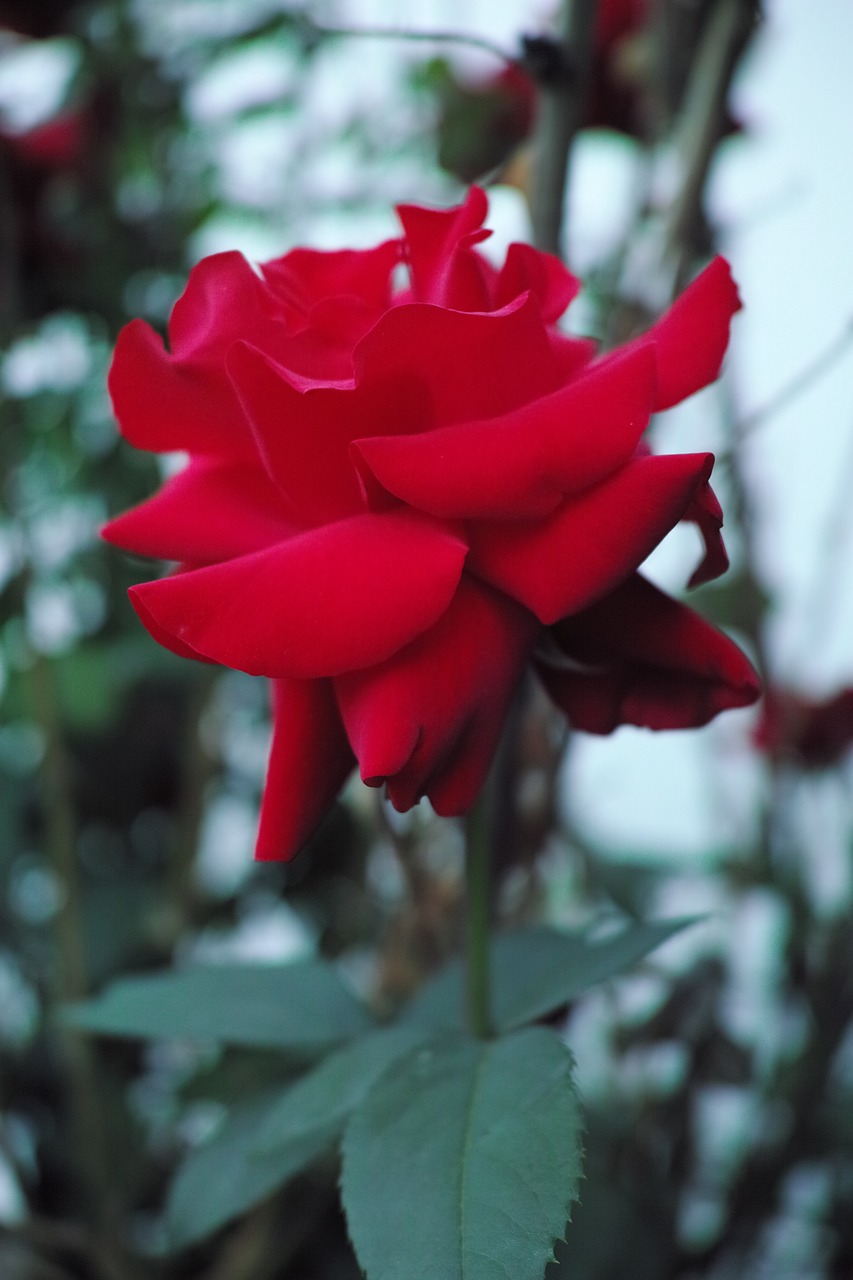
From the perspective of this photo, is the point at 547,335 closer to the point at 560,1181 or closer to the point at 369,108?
the point at 560,1181

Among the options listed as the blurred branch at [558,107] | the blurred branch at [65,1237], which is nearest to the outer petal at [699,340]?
the blurred branch at [558,107]

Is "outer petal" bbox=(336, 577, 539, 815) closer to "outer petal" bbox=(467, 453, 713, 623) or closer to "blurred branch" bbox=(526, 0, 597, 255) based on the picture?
"outer petal" bbox=(467, 453, 713, 623)

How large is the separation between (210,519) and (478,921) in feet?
0.38

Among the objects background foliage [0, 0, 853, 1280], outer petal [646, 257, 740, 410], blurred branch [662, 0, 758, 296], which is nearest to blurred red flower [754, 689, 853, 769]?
background foliage [0, 0, 853, 1280]

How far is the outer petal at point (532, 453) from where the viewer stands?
0.19 m

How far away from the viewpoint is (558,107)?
12.0 inches

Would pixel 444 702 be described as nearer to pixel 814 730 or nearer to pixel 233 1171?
pixel 233 1171

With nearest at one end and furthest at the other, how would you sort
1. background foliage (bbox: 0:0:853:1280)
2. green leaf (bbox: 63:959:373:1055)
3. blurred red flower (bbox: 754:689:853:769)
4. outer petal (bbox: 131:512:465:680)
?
1. outer petal (bbox: 131:512:465:680)
2. green leaf (bbox: 63:959:373:1055)
3. background foliage (bbox: 0:0:853:1280)
4. blurred red flower (bbox: 754:689:853:769)

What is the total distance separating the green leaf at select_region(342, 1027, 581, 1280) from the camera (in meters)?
0.18

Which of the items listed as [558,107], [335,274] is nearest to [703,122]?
[558,107]

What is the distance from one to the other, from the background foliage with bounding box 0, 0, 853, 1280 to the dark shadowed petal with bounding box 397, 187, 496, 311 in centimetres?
9

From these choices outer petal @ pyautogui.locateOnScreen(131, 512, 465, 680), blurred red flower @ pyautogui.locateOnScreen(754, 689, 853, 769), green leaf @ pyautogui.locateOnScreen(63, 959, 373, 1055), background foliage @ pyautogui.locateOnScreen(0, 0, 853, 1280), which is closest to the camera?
outer petal @ pyautogui.locateOnScreen(131, 512, 465, 680)

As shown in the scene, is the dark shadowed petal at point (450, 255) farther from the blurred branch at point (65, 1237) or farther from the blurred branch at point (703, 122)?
the blurred branch at point (65, 1237)

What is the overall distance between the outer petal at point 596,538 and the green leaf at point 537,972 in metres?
0.10
